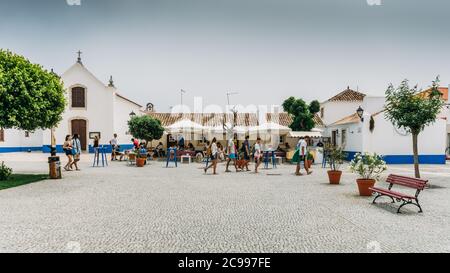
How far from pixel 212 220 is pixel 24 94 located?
8.84 metres

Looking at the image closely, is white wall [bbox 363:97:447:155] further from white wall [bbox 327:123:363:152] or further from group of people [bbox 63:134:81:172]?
group of people [bbox 63:134:81:172]

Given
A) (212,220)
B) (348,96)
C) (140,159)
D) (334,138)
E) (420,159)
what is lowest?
(212,220)

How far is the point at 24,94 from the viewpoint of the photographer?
464 inches

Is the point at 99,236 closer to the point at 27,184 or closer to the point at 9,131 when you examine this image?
the point at 27,184

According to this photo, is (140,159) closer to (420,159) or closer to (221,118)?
(420,159)

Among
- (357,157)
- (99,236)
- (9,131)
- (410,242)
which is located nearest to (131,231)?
(99,236)

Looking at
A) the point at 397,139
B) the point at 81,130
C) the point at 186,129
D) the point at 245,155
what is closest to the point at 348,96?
the point at 397,139

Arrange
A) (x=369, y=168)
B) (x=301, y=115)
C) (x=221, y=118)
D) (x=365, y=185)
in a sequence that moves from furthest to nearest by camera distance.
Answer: (x=221, y=118)
(x=301, y=115)
(x=369, y=168)
(x=365, y=185)

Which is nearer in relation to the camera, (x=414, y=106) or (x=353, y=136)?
(x=414, y=106)

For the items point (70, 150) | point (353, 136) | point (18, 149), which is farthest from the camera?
point (18, 149)

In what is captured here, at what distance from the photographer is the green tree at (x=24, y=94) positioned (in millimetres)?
11664

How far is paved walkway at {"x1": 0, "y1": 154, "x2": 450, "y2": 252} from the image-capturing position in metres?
5.08

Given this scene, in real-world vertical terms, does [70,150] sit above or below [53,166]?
above
